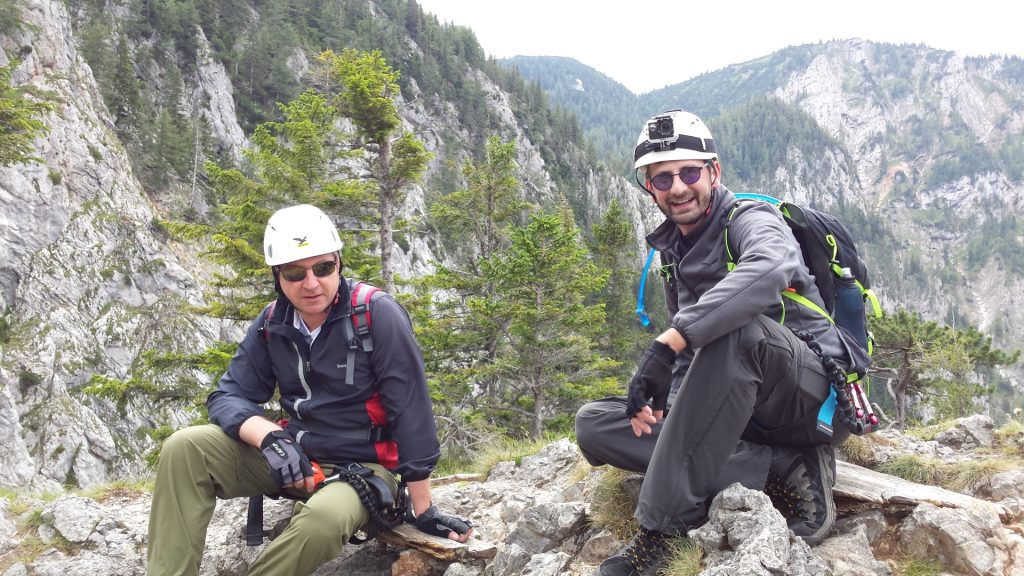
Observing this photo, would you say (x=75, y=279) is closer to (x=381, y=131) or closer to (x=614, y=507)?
(x=381, y=131)

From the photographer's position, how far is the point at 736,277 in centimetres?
277

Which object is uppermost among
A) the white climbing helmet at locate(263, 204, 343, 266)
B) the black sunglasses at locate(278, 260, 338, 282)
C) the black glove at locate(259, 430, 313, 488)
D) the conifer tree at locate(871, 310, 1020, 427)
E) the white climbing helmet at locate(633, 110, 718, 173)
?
the white climbing helmet at locate(633, 110, 718, 173)

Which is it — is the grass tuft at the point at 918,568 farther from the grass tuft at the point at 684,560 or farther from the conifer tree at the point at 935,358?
the conifer tree at the point at 935,358

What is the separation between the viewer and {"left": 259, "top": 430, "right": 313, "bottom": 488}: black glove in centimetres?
→ 321

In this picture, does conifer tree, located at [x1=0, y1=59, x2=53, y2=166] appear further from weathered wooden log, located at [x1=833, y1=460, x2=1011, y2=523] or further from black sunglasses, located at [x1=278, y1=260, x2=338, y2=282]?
weathered wooden log, located at [x1=833, y1=460, x2=1011, y2=523]

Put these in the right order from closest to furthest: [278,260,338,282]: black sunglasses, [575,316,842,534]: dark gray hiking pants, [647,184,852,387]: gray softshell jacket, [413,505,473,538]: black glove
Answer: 1. [647,184,852,387]: gray softshell jacket
2. [575,316,842,534]: dark gray hiking pants
3. [278,260,338,282]: black sunglasses
4. [413,505,473,538]: black glove

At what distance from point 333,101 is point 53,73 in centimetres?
2917

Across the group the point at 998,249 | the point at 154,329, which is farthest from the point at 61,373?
the point at 998,249

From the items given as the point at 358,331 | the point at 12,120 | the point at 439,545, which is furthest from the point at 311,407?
the point at 12,120

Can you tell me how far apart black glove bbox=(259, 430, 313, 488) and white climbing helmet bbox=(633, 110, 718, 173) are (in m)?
2.49

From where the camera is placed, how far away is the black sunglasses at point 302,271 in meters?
3.48

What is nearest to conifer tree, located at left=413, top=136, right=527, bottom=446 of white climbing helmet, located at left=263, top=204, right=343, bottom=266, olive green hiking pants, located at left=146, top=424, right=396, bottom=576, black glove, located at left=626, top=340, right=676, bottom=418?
olive green hiking pants, located at left=146, top=424, right=396, bottom=576

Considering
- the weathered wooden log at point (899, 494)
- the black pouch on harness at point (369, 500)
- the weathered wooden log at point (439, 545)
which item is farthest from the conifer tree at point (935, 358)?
the black pouch on harness at point (369, 500)

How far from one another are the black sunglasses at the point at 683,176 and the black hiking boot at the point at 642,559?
185cm
